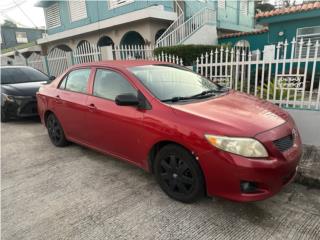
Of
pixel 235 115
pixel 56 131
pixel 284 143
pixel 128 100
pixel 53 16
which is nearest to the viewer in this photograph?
pixel 284 143

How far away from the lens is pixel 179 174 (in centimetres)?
276

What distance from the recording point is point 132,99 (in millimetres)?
3020

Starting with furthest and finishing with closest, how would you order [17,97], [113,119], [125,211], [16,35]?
[16,35] < [17,97] < [113,119] < [125,211]

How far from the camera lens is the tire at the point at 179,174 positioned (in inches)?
103

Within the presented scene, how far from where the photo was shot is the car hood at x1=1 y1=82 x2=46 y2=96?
6441 millimetres

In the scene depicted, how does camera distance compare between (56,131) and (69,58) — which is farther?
(69,58)

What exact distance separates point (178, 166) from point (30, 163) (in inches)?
105

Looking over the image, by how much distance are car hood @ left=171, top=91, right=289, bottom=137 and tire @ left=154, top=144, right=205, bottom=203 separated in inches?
16.3

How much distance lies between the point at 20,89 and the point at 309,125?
6483mm

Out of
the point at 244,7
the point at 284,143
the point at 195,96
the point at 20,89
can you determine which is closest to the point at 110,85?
the point at 195,96

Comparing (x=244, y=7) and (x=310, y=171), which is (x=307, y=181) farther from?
(x=244, y=7)

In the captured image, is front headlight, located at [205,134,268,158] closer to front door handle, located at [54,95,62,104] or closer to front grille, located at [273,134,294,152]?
front grille, located at [273,134,294,152]

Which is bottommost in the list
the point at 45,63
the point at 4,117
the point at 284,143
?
the point at 4,117

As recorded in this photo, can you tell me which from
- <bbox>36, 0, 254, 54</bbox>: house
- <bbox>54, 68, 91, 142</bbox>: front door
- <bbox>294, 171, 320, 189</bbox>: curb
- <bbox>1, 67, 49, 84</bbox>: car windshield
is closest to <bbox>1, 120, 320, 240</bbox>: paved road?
<bbox>294, 171, 320, 189</bbox>: curb
